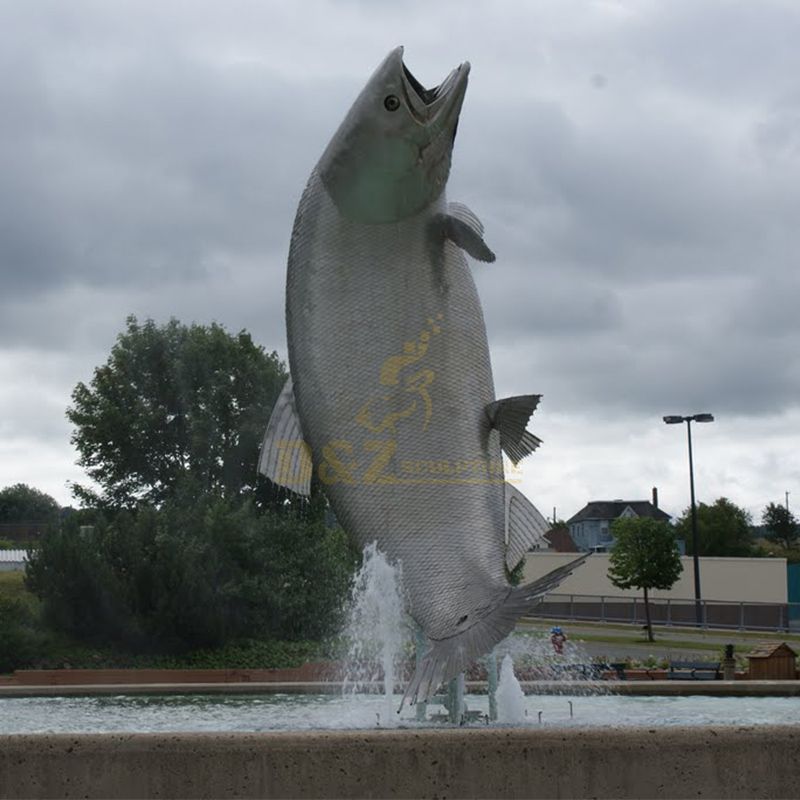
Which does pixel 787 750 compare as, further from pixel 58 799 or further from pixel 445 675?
pixel 58 799

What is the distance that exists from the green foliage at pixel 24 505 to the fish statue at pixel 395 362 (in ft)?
343

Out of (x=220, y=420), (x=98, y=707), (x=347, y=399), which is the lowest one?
(x=98, y=707)

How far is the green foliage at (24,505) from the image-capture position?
112625mm

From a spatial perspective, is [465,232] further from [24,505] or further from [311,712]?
[24,505]

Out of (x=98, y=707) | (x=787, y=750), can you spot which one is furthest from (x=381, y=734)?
(x=98, y=707)

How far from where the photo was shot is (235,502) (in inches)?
1305

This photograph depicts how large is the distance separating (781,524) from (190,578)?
8276 cm

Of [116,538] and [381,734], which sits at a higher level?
[116,538]

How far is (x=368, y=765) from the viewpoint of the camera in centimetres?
569

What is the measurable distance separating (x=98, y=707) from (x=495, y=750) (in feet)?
28.8

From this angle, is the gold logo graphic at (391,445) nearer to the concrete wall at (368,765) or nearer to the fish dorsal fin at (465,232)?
the fish dorsal fin at (465,232)

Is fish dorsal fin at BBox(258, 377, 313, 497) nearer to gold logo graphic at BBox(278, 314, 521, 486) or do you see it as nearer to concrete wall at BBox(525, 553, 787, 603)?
gold logo graphic at BBox(278, 314, 521, 486)

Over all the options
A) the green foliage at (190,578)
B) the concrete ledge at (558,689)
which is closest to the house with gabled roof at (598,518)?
the green foliage at (190,578)

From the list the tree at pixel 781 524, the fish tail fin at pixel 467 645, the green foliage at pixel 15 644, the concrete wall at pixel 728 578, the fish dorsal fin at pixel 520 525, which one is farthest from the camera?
the tree at pixel 781 524
